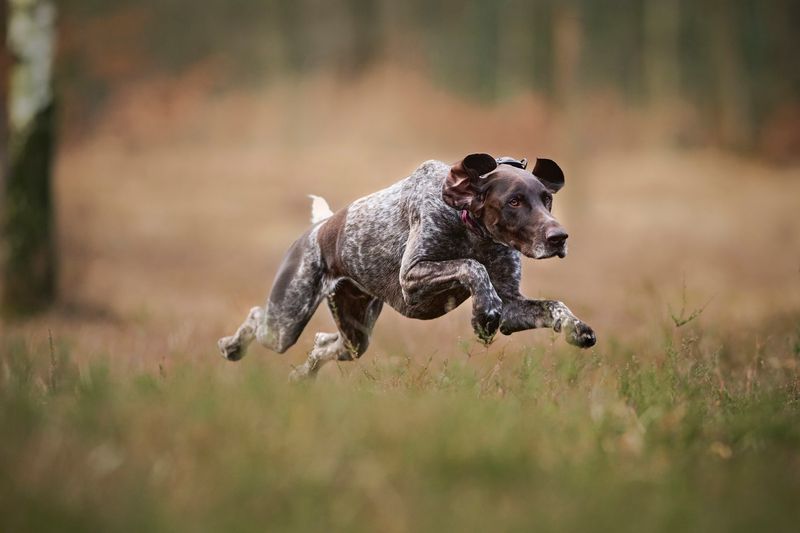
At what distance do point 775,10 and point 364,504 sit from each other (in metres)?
32.5

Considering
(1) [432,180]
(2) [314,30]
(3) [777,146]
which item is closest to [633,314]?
(1) [432,180]

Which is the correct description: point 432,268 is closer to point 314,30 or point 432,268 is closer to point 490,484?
point 490,484

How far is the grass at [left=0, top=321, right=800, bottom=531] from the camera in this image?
300cm

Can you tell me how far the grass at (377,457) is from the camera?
300cm

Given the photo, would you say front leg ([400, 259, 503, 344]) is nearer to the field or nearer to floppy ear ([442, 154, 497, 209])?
the field

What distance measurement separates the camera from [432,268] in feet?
17.7

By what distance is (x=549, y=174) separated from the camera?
5582mm

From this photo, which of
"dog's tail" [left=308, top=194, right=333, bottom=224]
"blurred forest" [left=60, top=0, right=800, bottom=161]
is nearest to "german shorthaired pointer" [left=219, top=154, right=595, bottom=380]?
"dog's tail" [left=308, top=194, right=333, bottom=224]

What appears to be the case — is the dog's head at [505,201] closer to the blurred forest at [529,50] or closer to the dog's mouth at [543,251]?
the dog's mouth at [543,251]

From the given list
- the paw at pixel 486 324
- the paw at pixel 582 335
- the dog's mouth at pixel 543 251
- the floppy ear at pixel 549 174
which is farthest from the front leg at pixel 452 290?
the floppy ear at pixel 549 174

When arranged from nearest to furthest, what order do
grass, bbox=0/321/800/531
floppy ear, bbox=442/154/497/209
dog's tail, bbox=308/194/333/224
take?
grass, bbox=0/321/800/531, floppy ear, bbox=442/154/497/209, dog's tail, bbox=308/194/333/224

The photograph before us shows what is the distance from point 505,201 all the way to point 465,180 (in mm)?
271

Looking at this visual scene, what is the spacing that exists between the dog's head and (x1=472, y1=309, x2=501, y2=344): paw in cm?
37

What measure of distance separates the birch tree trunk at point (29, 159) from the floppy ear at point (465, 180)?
7.21 metres
